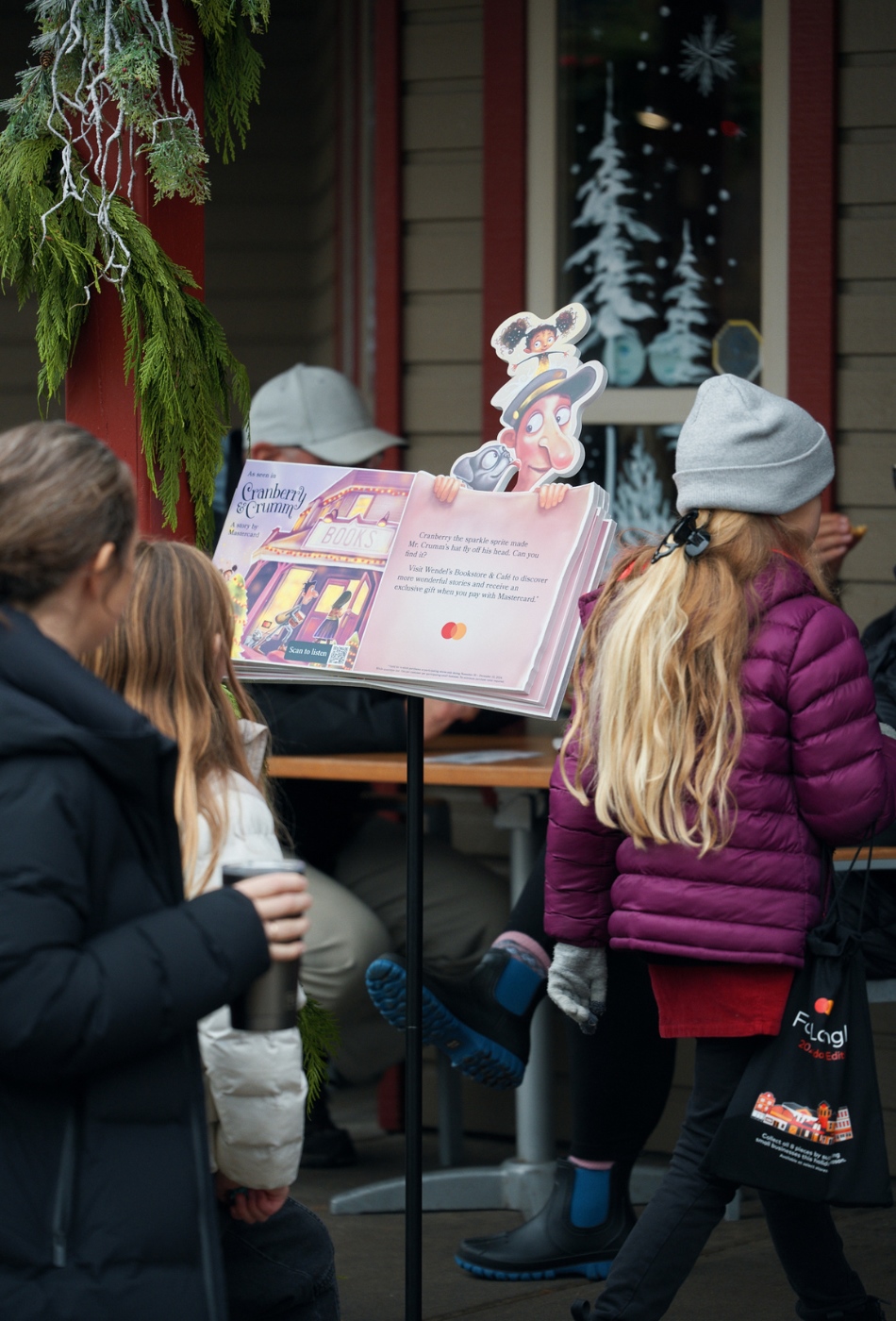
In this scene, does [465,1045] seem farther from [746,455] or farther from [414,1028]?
[746,455]

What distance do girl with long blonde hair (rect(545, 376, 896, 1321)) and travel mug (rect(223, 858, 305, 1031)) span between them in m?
0.91

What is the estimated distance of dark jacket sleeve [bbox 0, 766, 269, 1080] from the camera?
1.56 meters


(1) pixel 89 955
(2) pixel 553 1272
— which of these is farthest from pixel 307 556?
(2) pixel 553 1272

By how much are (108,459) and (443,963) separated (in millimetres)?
2709

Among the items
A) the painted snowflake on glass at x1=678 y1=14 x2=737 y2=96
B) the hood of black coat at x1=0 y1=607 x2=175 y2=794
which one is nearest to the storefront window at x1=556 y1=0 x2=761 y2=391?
the painted snowflake on glass at x1=678 y1=14 x2=737 y2=96

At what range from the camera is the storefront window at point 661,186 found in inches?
174

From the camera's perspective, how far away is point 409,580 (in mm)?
2816

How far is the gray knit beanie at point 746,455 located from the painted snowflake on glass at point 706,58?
2.00 metres

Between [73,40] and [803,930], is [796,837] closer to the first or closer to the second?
[803,930]

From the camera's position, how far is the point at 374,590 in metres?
2.84

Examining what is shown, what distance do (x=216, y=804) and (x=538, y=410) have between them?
42.7 inches

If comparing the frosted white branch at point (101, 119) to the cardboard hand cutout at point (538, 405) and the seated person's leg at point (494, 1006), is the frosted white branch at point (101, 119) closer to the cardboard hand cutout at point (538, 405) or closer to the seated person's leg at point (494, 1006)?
the cardboard hand cutout at point (538, 405)

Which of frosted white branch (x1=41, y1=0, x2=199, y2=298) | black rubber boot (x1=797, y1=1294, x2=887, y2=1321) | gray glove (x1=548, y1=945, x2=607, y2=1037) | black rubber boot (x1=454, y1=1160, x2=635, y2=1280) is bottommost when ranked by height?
black rubber boot (x1=454, y1=1160, x2=635, y2=1280)

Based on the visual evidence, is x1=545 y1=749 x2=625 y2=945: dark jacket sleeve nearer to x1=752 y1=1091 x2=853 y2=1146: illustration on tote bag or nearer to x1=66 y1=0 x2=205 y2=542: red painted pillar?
x1=752 y1=1091 x2=853 y2=1146: illustration on tote bag
